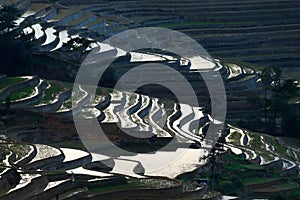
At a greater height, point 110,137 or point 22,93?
point 22,93

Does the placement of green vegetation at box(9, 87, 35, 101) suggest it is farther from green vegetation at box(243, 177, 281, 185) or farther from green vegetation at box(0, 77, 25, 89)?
green vegetation at box(243, 177, 281, 185)

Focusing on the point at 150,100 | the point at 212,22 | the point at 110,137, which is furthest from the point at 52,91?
the point at 212,22

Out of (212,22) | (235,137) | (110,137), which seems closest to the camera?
(110,137)

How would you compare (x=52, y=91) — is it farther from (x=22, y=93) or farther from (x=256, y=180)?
(x=256, y=180)

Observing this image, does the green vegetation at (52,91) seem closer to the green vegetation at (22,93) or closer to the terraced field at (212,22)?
the green vegetation at (22,93)

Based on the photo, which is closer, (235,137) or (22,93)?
(22,93)

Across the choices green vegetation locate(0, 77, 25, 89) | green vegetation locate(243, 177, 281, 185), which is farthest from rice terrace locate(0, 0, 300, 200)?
green vegetation locate(0, 77, 25, 89)

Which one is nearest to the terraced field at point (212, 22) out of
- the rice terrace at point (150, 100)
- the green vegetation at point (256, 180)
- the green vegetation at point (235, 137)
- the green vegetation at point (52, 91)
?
the rice terrace at point (150, 100)

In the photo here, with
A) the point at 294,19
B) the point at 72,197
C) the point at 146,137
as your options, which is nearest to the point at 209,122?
the point at 146,137

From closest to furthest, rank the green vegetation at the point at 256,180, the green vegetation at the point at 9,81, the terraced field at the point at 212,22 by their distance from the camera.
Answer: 1. the green vegetation at the point at 256,180
2. the green vegetation at the point at 9,81
3. the terraced field at the point at 212,22
